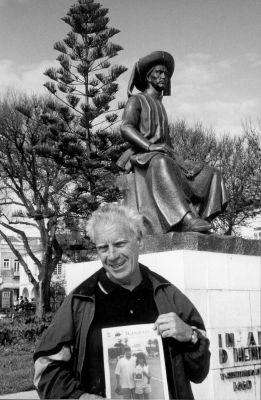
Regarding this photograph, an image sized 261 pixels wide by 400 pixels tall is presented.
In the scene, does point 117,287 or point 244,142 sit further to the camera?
point 244,142

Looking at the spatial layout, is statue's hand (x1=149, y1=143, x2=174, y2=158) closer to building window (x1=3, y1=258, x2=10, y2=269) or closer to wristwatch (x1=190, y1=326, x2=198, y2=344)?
wristwatch (x1=190, y1=326, x2=198, y2=344)

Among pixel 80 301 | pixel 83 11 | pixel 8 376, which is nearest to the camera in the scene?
pixel 80 301

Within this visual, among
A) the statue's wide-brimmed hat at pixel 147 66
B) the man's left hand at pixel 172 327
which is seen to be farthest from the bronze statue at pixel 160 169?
the man's left hand at pixel 172 327

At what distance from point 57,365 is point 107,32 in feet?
57.5

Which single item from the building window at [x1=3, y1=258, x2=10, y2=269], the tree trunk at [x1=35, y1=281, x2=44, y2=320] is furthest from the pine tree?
the building window at [x1=3, y1=258, x2=10, y2=269]

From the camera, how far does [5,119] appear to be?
20516 mm

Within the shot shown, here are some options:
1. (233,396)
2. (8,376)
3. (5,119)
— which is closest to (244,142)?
(5,119)

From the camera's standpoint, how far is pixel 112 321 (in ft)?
6.73

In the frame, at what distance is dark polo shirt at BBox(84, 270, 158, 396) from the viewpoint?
1995mm

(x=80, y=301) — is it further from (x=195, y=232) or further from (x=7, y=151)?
(x=7, y=151)

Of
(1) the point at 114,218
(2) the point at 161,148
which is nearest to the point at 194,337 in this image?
(1) the point at 114,218

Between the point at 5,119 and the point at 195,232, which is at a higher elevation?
the point at 5,119

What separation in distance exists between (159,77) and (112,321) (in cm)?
426

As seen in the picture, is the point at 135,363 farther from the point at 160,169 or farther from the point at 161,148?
the point at 161,148
